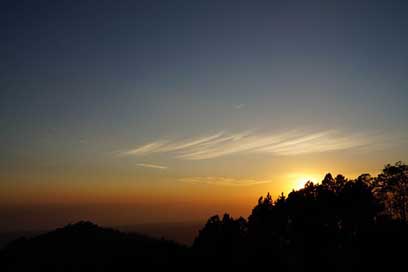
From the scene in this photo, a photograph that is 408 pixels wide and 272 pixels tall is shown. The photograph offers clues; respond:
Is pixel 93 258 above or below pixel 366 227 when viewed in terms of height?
below

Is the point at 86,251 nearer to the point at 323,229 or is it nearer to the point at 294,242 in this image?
the point at 294,242

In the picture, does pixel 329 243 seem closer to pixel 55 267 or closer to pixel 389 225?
pixel 389 225

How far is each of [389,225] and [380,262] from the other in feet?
25.3

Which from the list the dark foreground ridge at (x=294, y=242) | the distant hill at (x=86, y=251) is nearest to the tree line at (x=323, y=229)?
the dark foreground ridge at (x=294, y=242)

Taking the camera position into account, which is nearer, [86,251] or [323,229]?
[323,229]

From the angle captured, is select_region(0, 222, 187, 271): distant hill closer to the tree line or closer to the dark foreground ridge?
the dark foreground ridge

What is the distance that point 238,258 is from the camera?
5228 centimetres

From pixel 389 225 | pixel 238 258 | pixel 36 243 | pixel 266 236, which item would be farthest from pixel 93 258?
pixel 389 225

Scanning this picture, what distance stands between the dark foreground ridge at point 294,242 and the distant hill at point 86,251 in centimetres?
19

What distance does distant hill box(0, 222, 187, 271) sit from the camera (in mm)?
58562

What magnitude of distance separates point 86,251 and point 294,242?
3988 cm

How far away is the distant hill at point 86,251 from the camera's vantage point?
5856 centimetres

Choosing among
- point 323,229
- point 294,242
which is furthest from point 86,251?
point 323,229

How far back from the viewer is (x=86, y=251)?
2618 inches
